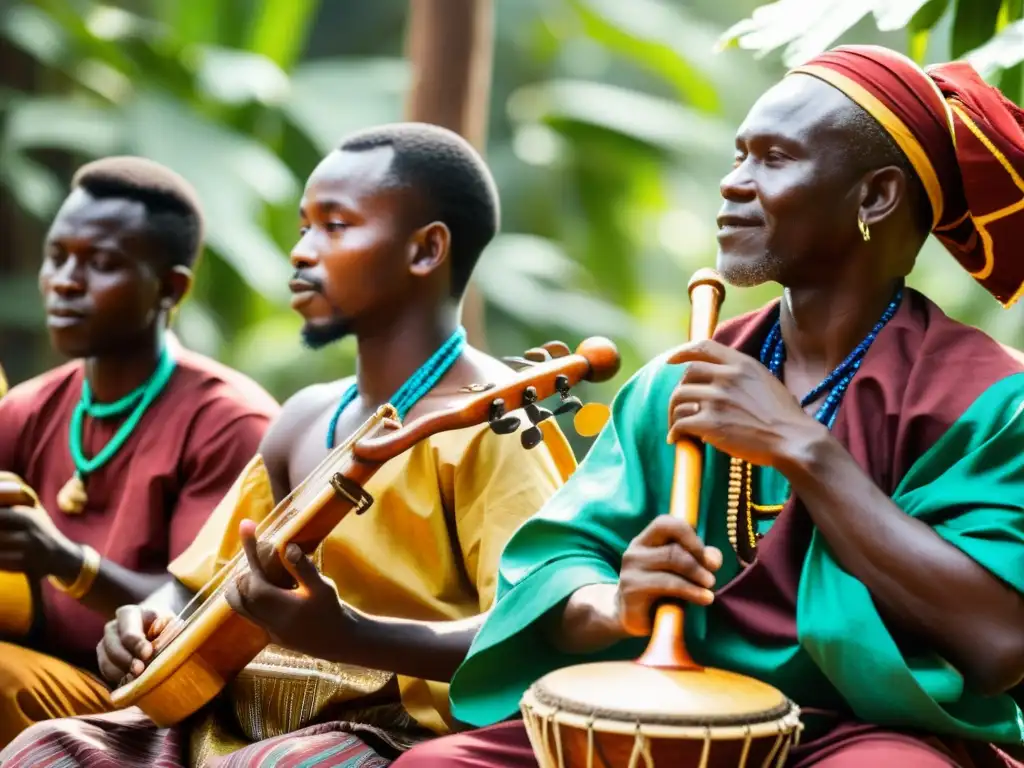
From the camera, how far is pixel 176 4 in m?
10.8

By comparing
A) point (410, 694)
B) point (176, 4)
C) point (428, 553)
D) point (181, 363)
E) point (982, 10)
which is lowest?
point (410, 694)

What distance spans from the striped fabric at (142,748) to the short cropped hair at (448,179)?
1.11m

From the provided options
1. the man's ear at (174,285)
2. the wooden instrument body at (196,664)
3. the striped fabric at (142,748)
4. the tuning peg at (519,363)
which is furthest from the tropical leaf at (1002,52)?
the man's ear at (174,285)

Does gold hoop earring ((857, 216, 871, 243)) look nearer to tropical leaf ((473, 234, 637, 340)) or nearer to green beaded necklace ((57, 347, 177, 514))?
green beaded necklace ((57, 347, 177, 514))

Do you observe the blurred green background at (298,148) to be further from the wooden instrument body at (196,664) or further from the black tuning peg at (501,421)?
the black tuning peg at (501,421)

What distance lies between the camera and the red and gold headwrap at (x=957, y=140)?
9.20ft

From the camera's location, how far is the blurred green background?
32.5ft

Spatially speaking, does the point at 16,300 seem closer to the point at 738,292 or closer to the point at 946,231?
the point at 738,292

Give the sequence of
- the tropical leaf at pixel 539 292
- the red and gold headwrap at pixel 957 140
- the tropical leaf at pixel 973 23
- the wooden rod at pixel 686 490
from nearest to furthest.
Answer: the wooden rod at pixel 686 490, the red and gold headwrap at pixel 957 140, the tropical leaf at pixel 973 23, the tropical leaf at pixel 539 292

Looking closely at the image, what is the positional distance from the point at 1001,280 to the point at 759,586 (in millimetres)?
754

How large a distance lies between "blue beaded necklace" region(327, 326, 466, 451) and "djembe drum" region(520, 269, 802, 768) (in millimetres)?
1081

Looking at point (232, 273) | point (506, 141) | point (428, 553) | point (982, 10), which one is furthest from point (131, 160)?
point (506, 141)

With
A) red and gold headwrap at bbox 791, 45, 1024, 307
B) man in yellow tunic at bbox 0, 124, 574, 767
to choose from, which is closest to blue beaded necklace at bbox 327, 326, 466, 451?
man in yellow tunic at bbox 0, 124, 574, 767

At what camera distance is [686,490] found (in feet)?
8.79
